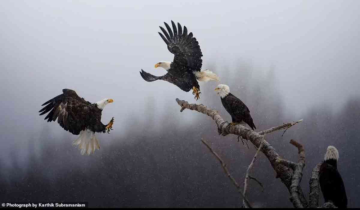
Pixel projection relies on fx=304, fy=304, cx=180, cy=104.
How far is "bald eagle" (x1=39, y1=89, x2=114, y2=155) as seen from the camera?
3018 millimetres

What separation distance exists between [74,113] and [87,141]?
1.82 feet

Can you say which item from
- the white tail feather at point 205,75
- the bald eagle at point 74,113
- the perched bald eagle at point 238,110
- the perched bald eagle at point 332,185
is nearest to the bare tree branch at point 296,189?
the perched bald eagle at point 332,185

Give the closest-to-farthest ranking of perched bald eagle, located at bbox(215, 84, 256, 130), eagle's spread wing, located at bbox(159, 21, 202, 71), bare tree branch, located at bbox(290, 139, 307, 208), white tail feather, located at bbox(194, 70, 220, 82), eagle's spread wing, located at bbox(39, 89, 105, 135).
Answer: bare tree branch, located at bbox(290, 139, 307, 208), perched bald eagle, located at bbox(215, 84, 256, 130), eagle's spread wing, located at bbox(39, 89, 105, 135), eagle's spread wing, located at bbox(159, 21, 202, 71), white tail feather, located at bbox(194, 70, 220, 82)

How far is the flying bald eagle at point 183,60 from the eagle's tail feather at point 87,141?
91 centimetres

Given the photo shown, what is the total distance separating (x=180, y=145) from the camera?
4242 millimetres

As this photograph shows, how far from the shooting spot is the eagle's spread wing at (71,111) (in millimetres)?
3016

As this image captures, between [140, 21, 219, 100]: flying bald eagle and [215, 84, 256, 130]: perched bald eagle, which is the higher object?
[140, 21, 219, 100]: flying bald eagle

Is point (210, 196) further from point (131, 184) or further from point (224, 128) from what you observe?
point (224, 128)

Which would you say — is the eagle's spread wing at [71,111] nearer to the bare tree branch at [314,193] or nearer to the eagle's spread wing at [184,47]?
the eagle's spread wing at [184,47]

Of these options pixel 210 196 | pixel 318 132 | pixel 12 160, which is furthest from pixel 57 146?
pixel 318 132

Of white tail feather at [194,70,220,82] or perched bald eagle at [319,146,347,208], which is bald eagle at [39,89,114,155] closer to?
white tail feather at [194,70,220,82]

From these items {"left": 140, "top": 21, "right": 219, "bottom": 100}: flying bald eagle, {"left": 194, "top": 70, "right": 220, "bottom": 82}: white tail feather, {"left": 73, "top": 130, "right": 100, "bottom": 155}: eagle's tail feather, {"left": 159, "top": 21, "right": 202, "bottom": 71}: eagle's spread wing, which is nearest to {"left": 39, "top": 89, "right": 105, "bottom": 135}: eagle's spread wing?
{"left": 73, "top": 130, "right": 100, "bottom": 155}: eagle's tail feather

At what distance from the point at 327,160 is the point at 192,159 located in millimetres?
2358

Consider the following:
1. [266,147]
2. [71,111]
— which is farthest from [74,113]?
[266,147]
